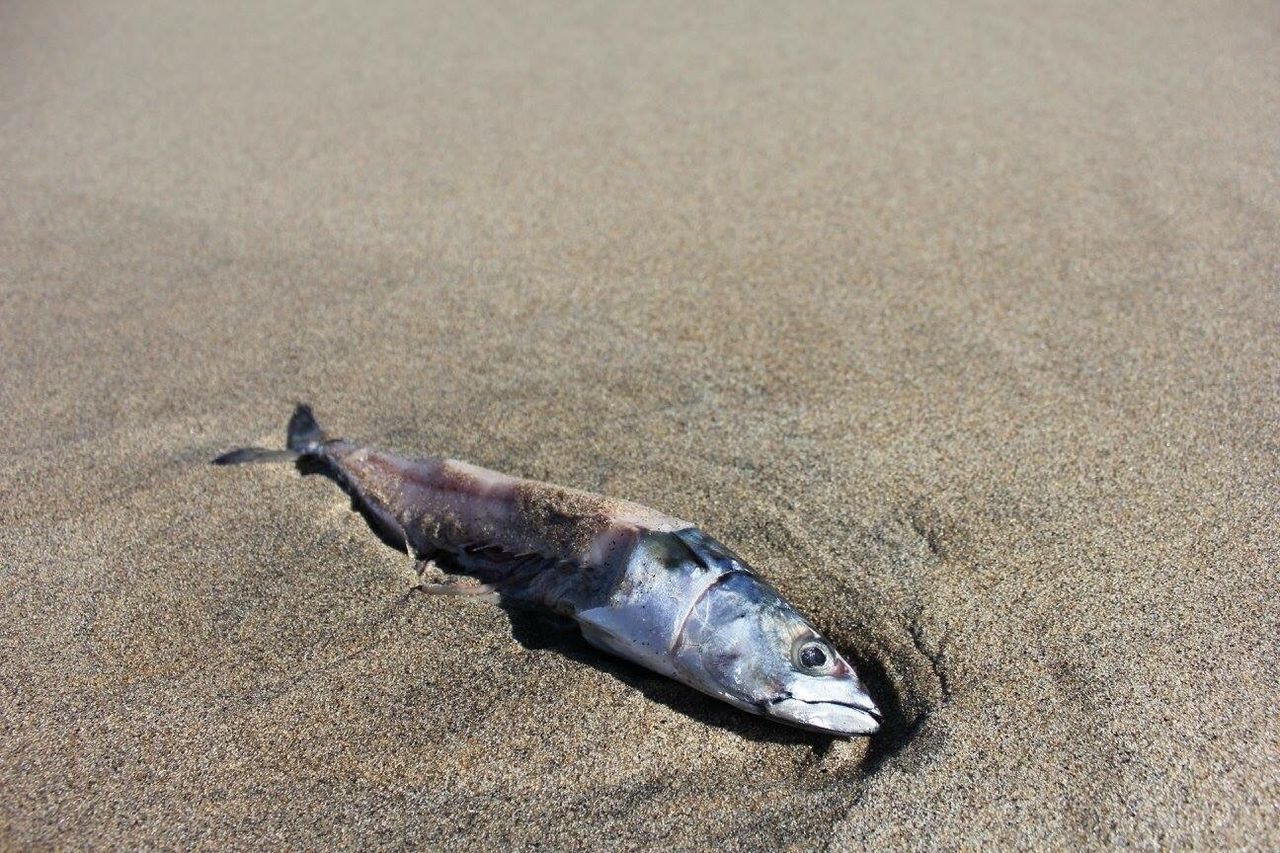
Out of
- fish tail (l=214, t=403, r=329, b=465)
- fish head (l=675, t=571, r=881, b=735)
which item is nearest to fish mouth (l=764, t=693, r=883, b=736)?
fish head (l=675, t=571, r=881, b=735)

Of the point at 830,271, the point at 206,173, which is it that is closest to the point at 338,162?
the point at 206,173

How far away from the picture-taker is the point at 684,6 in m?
7.86

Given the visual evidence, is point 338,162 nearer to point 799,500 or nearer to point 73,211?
point 73,211

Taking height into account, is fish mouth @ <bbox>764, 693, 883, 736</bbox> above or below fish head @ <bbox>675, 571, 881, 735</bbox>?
below

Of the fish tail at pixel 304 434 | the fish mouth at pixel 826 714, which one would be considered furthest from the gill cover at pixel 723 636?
the fish tail at pixel 304 434

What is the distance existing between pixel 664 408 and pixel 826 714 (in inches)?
61.2

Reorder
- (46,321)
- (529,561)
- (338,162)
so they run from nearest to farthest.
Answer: (529,561) → (46,321) → (338,162)

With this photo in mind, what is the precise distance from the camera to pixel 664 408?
3.87m

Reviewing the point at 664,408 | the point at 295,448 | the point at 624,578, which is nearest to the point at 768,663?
the point at 624,578

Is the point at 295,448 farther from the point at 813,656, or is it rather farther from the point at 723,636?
the point at 813,656

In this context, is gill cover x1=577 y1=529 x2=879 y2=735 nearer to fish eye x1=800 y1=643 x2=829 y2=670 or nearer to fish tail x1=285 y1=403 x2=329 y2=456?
fish eye x1=800 y1=643 x2=829 y2=670

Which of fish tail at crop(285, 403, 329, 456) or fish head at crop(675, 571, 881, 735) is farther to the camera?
fish tail at crop(285, 403, 329, 456)

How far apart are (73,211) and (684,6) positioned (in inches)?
180

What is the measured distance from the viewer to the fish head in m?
2.59
